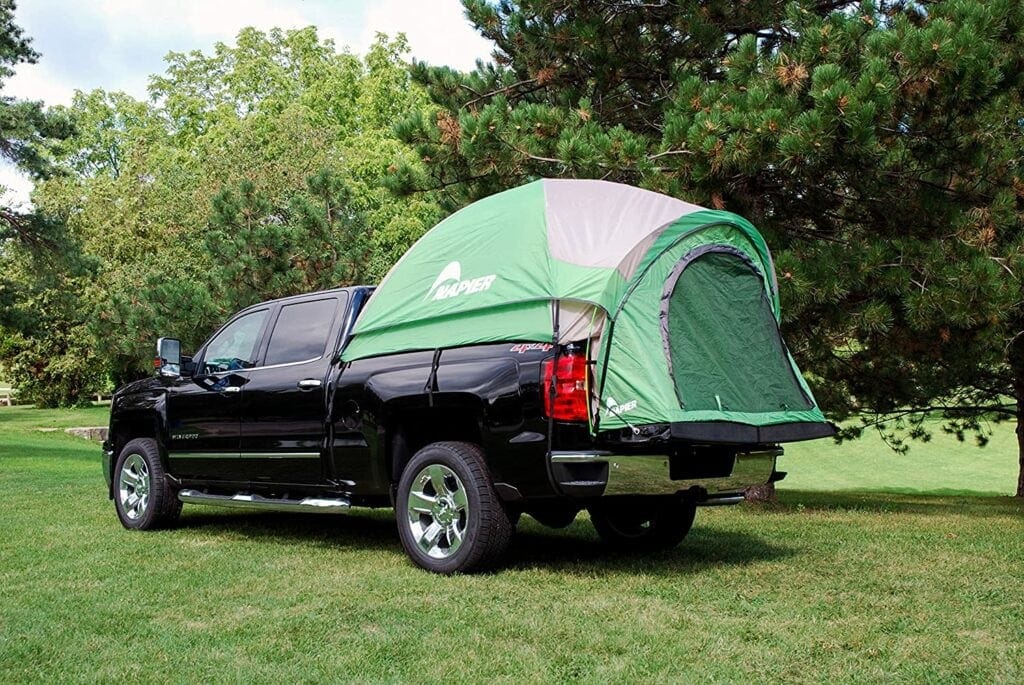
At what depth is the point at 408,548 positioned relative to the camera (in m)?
7.09

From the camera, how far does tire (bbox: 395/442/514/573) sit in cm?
663

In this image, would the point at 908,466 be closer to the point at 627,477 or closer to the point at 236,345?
the point at 236,345

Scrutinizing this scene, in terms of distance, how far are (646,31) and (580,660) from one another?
28.3 ft

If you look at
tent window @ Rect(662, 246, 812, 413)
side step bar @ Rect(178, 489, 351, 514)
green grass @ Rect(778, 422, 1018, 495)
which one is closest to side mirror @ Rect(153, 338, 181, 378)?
side step bar @ Rect(178, 489, 351, 514)

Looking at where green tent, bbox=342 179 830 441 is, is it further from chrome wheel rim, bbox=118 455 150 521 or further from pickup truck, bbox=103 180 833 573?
chrome wheel rim, bbox=118 455 150 521

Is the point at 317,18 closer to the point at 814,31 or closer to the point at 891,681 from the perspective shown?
the point at 814,31

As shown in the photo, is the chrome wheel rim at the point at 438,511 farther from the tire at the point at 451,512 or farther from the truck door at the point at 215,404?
the truck door at the point at 215,404

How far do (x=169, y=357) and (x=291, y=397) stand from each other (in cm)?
152

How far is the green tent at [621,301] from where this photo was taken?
6508 mm

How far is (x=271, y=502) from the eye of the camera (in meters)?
8.18

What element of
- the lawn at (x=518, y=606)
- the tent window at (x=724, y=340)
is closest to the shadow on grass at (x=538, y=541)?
the lawn at (x=518, y=606)

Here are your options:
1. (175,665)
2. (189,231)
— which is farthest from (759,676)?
(189,231)

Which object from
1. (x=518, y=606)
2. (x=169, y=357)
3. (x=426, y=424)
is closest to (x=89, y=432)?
(x=169, y=357)

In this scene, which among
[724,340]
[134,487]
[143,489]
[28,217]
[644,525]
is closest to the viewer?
[724,340]
